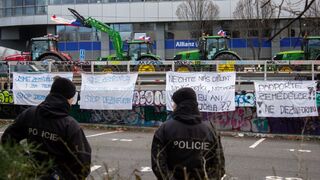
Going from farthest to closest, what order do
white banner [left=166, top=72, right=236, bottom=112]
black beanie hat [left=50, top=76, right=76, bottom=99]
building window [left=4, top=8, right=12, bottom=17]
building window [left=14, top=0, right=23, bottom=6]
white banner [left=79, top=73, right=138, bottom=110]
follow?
→ building window [left=4, top=8, right=12, bottom=17] < building window [left=14, top=0, right=23, bottom=6] < white banner [left=79, top=73, right=138, bottom=110] < white banner [left=166, top=72, right=236, bottom=112] < black beanie hat [left=50, top=76, right=76, bottom=99]

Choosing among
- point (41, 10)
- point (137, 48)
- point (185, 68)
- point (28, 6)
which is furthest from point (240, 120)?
point (28, 6)

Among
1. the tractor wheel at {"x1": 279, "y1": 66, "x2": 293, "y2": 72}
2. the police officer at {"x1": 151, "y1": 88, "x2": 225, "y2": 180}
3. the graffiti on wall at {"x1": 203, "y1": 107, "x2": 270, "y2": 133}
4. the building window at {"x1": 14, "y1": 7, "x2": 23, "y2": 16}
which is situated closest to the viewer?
the police officer at {"x1": 151, "y1": 88, "x2": 225, "y2": 180}

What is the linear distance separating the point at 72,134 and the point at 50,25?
59.0 m

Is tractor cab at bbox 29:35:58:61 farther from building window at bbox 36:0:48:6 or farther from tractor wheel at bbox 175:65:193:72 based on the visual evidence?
building window at bbox 36:0:48:6

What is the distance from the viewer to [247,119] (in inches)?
688

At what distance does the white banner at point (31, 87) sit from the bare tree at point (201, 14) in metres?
37.7

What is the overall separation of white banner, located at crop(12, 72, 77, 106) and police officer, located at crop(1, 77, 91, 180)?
1445cm

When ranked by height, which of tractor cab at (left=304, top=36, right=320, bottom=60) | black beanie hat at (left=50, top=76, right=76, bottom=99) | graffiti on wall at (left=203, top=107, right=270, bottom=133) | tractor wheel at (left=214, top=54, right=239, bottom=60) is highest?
tractor cab at (left=304, top=36, right=320, bottom=60)

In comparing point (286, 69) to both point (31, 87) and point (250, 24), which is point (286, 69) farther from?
point (250, 24)

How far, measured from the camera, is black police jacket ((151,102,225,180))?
4.73 metres

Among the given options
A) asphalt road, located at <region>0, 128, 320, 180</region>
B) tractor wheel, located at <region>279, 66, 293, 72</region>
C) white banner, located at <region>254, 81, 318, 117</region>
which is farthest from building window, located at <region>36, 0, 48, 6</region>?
white banner, located at <region>254, 81, 318, 117</region>

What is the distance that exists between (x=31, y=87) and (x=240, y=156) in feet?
32.0

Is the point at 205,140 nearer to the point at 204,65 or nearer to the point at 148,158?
the point at 148,158

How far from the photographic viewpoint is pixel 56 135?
4676 millimetres
